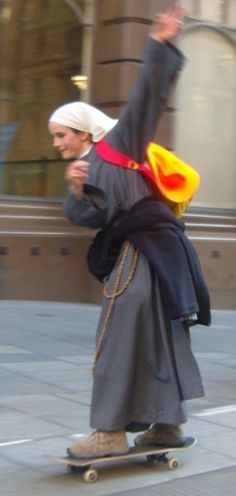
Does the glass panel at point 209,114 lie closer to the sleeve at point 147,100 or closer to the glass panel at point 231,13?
the glass panel at point 231,13

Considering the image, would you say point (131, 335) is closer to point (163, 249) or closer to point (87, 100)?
point (163, 249)

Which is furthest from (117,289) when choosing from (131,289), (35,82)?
(35,82)

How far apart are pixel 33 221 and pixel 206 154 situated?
2879 millimetres

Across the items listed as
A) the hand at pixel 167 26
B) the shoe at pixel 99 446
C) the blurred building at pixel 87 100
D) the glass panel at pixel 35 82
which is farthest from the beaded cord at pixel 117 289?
the glass panel at pixel 35 82

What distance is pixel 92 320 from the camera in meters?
10.0

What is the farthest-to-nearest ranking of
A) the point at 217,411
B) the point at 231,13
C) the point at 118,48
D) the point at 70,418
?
the point at 231,13
the point at 118,48
the point at 217,411
the point at 70,418

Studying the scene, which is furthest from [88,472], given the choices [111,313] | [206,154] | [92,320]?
[206,154]

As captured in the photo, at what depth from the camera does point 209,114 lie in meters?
12.3

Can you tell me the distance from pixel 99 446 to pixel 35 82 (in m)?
7.92

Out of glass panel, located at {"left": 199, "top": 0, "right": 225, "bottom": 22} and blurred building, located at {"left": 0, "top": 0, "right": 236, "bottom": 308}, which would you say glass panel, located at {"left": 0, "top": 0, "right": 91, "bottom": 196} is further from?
glass panel, located at {"left": 199, "top": 0, "right": 225, "bottom": 22}

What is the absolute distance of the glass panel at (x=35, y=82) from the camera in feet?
36.9

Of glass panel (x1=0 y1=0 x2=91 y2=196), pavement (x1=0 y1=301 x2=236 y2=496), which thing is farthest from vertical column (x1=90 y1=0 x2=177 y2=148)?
pavement (x1=0 y1=301 x2=236 y2=496)

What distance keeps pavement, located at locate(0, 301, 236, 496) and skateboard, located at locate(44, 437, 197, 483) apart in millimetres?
39

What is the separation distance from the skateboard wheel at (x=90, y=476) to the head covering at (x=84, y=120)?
1626 mm
